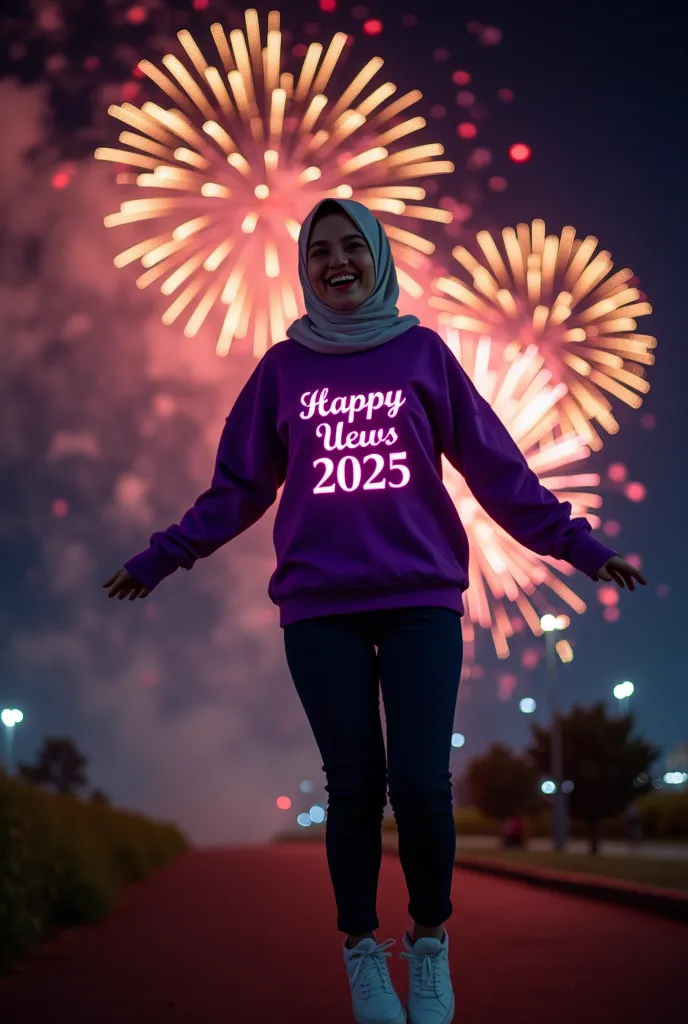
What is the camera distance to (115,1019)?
169 inches

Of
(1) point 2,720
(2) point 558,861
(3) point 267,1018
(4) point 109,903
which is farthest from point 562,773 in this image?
(3) point 267,1018

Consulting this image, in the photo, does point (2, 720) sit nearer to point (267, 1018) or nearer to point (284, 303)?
point (284, 303)

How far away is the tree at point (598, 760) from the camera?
3155cm

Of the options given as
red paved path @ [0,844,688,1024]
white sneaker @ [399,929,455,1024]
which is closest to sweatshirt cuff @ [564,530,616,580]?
white sneaker @ [399,929,455,1024]

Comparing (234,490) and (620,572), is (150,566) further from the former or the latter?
(620,572)

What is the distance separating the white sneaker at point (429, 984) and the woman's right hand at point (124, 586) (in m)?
1.34

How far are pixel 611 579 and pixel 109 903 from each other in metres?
6.35

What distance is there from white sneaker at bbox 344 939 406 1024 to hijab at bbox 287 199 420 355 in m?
1.83

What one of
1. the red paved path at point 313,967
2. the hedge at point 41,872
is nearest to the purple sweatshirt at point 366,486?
the red paved path at point 313,967

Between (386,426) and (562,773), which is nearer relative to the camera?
(386,426)

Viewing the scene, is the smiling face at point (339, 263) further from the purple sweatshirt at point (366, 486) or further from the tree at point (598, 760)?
the tree at point (598, 760)

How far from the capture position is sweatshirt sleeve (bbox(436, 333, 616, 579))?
376 cm

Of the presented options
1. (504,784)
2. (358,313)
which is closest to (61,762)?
(504,784)

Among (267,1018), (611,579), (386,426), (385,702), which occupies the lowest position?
(267,1018)
